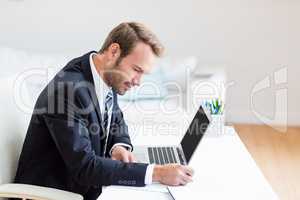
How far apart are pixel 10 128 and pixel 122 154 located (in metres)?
0.45

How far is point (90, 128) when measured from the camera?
1.55 m

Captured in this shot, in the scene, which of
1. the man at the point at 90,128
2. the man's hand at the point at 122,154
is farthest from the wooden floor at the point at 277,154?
the man at the point at 90,128

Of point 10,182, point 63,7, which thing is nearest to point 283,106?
point 63,7

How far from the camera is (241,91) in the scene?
12.3 feet

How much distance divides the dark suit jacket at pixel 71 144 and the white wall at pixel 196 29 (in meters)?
2.07

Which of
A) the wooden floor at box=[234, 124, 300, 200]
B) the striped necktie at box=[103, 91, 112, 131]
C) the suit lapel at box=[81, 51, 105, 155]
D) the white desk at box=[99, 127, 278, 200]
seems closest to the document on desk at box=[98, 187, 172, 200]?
the white desk at box=[99, 127, 278, 200]

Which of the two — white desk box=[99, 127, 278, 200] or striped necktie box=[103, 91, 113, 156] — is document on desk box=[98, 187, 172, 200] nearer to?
white desk box=[99, 127, 278, 200]

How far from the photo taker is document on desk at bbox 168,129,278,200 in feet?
4.54

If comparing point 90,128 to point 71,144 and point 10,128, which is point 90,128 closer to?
point 71,144

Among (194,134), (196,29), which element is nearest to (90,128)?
(194,134)

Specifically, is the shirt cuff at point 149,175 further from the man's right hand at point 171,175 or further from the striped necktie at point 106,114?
the striped necktie at point 106,114

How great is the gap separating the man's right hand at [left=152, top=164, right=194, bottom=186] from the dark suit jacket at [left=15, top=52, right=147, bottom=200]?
0.05 meters

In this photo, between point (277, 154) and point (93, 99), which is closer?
point (93, 99)

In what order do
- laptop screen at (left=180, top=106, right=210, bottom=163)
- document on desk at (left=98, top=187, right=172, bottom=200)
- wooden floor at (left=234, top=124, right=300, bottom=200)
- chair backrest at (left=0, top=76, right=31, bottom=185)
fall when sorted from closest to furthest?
document on desk at (left=98, top=187, right=172, bottom=200) → chair backrest at (left=0, top=76, right=31, bottom=185) → laptop screen at (left=180, top=106, right=210, bottom=163) → wooden floor at (left=234, top=124, right=300, bottom=200)
